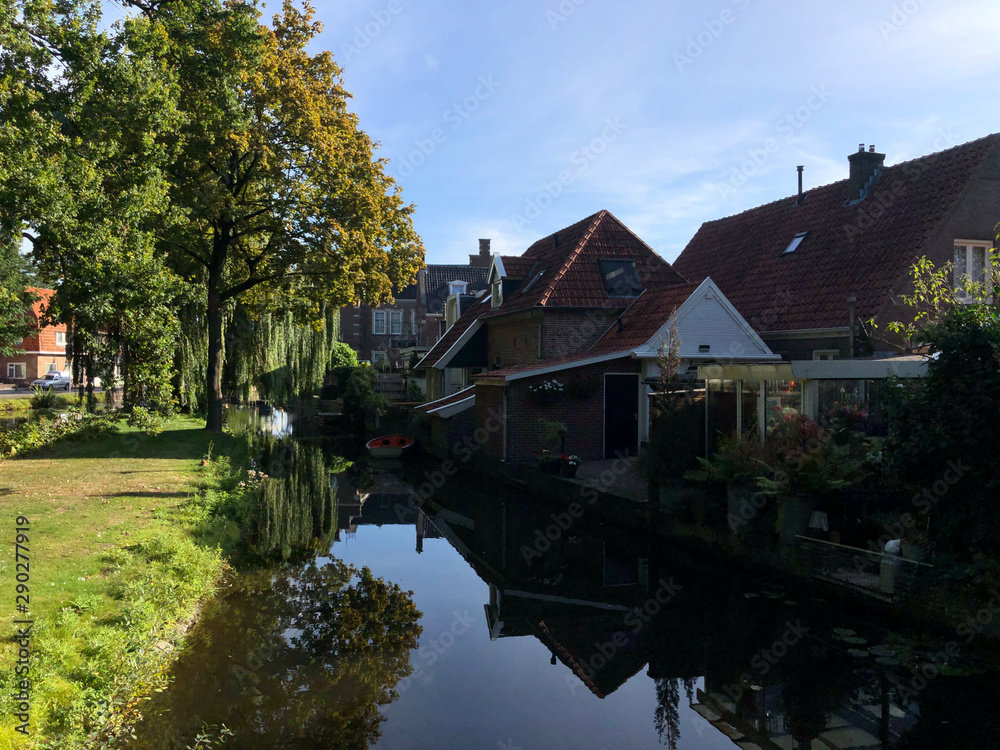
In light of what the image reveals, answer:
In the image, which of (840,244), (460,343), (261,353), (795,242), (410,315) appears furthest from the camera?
(410,315)

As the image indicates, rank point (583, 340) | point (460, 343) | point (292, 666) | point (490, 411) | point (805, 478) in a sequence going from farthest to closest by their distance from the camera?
point (460, 343) → point (583, 340) → point (490, 411) → point (805, 478) → point (292, 666)

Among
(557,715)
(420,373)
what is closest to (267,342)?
(420,373)

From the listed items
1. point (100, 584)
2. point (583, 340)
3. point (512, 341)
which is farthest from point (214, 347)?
point (100, 584)

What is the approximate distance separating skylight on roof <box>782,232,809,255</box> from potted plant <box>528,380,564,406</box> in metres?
9.41

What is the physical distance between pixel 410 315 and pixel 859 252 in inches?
1613

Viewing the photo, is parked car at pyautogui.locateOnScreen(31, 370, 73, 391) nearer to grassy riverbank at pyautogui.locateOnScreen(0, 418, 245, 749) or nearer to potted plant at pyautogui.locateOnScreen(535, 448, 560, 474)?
grassy riverbank at pyautogui.locateOnScreen(0, 418, 245, 749)

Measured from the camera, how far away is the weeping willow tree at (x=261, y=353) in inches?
1044

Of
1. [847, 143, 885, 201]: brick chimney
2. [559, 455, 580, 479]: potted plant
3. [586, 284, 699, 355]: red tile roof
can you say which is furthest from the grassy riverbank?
[847, 143, 885, 201]: brick chimney

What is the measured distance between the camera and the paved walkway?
14.7 meters

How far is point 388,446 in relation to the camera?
86.3 ft

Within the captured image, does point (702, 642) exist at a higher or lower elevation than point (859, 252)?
lower

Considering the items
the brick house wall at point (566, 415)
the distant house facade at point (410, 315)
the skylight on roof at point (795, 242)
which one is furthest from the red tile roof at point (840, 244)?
the distant house facade at point (410, 315)

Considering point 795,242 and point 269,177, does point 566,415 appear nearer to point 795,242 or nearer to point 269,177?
point 795,242

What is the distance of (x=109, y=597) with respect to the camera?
802 centimetres
